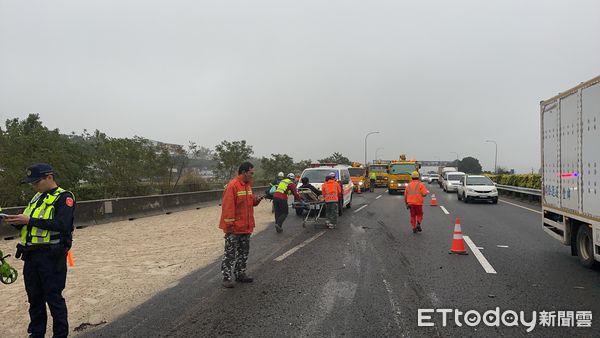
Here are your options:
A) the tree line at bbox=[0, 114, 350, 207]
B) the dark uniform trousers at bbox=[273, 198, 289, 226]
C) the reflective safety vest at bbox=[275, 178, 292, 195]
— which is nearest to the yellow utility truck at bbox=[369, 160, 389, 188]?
the tree line at bbox=[0, 114, 350, 207]

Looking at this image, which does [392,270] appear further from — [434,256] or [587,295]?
[587,295]

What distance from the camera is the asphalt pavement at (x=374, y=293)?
15.6ft

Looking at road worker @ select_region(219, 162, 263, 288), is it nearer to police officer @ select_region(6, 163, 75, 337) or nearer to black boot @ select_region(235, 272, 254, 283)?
black boot @ select_region(235, 272, 254, 283)

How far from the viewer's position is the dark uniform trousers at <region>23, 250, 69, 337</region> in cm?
406

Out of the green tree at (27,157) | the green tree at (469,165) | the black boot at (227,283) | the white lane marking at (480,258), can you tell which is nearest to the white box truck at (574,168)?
the white lane marking at (480,258)

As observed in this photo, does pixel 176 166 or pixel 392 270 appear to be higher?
pixel 176 166

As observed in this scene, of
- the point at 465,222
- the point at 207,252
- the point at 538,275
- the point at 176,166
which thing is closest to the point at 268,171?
the point at 176,166

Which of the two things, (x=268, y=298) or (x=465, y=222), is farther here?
(x=465, y=222)

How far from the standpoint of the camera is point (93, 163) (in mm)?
23188

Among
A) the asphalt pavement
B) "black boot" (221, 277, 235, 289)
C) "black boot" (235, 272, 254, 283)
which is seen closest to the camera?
the asphalt pavement

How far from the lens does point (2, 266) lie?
171 inches

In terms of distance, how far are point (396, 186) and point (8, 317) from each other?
28.6 m

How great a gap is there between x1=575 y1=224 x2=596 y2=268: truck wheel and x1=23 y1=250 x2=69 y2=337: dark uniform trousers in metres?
7.33

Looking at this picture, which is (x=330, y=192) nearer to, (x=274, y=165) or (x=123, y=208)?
(x=123, y=208)
